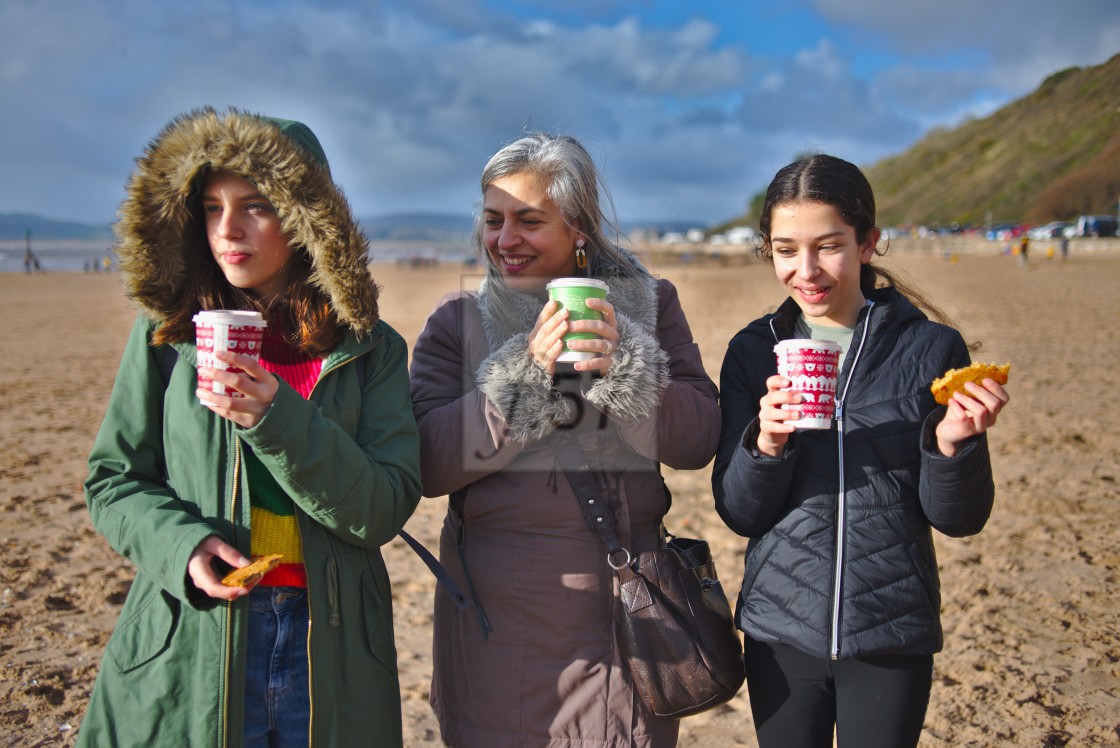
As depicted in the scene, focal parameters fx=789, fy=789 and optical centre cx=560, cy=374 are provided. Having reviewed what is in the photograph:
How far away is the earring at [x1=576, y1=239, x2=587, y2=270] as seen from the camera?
258 centimetres

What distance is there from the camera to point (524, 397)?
219 centimetres

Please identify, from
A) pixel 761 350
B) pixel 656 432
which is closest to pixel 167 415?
pixel 656 432

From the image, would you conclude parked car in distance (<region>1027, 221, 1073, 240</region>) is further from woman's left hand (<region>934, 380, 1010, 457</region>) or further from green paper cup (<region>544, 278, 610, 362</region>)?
green paper cup (<region>544, 278, 610, 362</region>)

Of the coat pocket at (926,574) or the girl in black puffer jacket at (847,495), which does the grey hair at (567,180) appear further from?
the coat pocket at (926,574)

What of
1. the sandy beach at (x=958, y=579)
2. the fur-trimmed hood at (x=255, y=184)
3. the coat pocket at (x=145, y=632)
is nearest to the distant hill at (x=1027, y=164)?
the sandy beach at (x=958, y=579)

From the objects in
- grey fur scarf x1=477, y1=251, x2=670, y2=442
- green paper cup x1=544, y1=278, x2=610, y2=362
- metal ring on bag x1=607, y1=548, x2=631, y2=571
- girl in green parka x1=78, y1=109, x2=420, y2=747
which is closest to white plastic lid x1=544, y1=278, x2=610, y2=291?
green paper cup x1=544, y1=278, x2=610, y2=362

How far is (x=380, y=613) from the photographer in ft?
7.14

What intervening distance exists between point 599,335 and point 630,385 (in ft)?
0.58

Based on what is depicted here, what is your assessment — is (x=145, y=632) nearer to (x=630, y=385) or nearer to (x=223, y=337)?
(x=223, y=337)

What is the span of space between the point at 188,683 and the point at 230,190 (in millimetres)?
1290

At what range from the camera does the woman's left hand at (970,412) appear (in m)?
1.96

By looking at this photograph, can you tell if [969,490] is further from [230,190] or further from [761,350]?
[230,190]

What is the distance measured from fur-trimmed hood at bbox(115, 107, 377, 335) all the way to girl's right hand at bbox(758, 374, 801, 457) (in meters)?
1.12

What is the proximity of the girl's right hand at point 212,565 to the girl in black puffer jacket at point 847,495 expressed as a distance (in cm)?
133
